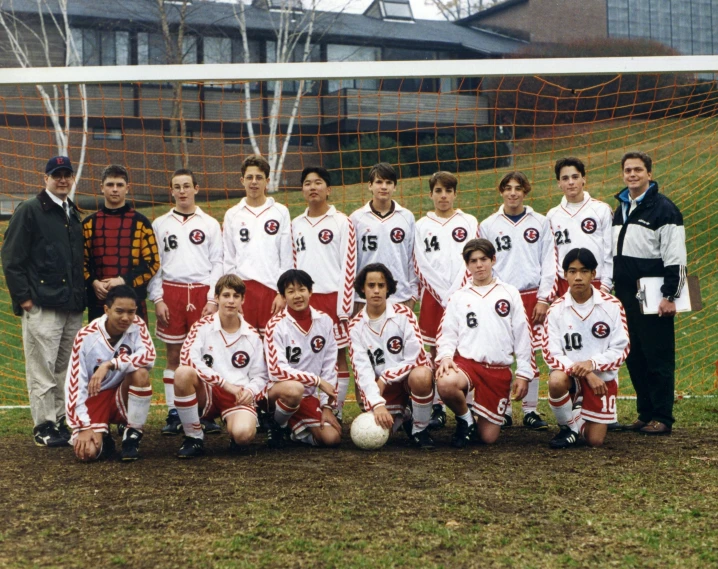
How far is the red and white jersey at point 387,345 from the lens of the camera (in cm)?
543

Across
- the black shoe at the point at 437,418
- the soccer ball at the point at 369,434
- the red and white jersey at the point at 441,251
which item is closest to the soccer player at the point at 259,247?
the red and white jersey at the point at 441,251

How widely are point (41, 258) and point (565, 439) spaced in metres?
3.41

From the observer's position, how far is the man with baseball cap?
558 cm

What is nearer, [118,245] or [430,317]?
[118,245]

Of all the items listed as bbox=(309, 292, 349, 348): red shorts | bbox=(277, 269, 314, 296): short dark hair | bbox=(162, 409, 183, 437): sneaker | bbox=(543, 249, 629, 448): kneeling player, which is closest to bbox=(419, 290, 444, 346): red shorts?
bbox=(309, 292, 349, 348): red shorts

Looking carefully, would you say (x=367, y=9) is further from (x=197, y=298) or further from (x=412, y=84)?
(x=197, y=298)

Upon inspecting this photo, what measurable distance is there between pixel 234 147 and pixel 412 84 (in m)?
4.42

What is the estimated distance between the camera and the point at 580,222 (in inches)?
244

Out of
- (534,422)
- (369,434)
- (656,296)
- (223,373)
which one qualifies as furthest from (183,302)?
(656,296)

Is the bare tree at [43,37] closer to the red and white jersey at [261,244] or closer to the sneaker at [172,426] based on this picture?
the red and white jersey at [261,244]

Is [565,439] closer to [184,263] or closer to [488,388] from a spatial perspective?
[488,388]

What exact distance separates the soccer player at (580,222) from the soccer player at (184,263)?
7.86 ft

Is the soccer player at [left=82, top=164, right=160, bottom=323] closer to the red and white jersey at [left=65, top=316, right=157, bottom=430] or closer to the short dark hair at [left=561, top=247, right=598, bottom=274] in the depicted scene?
the red and white jersey at [left=65, top=316, right=157, bottom=430]

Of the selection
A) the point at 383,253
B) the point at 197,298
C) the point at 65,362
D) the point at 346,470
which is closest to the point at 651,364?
the point at 383,253
